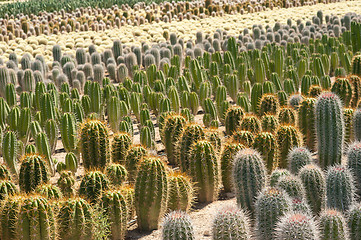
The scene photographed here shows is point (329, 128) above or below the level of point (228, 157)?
above

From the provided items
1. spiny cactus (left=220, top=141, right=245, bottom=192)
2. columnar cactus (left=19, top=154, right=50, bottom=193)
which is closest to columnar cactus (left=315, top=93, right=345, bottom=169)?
spiny cactus (left=220, top=141, right=245, bottom=192)

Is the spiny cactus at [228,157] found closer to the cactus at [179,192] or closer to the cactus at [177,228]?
the cactus at [179,192]

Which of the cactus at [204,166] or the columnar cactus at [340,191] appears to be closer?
the columnar cactus at [340,191]

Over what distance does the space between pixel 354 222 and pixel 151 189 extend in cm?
195

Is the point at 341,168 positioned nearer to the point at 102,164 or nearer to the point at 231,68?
the point at 102,164

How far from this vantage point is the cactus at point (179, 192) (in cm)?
522

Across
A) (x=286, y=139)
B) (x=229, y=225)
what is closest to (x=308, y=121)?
(x=286, y=139)

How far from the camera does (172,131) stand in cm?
671

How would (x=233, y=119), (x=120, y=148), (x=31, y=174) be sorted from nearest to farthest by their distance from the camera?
(x=31, y=174) → (x=120, y=148) → (x=233, y=119)

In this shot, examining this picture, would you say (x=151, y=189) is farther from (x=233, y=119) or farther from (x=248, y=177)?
(x=233, y=119)

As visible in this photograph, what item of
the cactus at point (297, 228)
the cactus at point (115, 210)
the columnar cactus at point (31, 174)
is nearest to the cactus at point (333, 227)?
the cactus at point (297, 228)

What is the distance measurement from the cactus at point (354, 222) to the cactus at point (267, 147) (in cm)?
160

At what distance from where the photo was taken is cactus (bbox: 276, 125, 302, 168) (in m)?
6.23

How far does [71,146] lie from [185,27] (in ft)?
40.1
